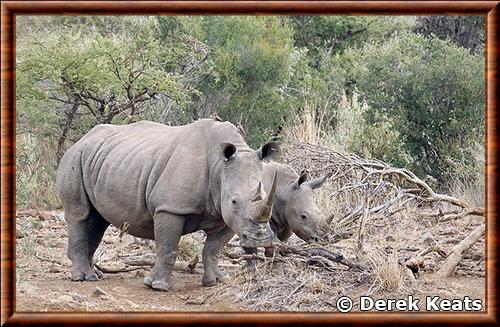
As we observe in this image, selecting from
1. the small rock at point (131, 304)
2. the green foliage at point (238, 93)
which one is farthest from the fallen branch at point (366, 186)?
the small rock at point (131, 304)

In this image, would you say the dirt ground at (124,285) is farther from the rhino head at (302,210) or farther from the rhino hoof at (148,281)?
the rhino head at (302,210)

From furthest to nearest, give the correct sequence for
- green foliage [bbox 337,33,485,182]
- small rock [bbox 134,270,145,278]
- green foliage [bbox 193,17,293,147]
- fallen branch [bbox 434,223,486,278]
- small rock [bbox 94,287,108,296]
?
green foliage [bbox 193,17,293,147]
green foliage [bbox 337,33,485,182]
small rock [bbox 134,270,145,278]
fallen branch [bbox 434,223,486,278]
small rock [bbox 94,287,108,296]

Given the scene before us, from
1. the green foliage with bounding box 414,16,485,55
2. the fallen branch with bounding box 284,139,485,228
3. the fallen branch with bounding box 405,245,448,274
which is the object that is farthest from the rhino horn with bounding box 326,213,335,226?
the green foliage with bounding box 414,16,485,55

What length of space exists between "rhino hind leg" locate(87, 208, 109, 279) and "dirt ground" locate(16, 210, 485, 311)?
0.25 m

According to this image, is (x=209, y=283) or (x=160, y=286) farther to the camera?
(x=209, y=283)

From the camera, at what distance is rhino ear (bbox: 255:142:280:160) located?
32.2ft

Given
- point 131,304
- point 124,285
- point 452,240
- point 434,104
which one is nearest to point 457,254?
point 452,240

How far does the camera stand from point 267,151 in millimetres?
9844

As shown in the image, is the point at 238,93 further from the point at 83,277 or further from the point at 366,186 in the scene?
the point at 83,277

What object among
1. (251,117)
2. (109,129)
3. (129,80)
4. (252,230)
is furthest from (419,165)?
(252,230)

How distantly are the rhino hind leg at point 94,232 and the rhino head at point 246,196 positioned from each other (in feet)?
7.09

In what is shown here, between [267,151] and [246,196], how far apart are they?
23.3 inches

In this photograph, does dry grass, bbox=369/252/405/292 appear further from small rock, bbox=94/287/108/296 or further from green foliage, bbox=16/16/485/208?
green foliage, bbox=16/16/485/208

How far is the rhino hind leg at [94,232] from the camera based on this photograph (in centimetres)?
1120
